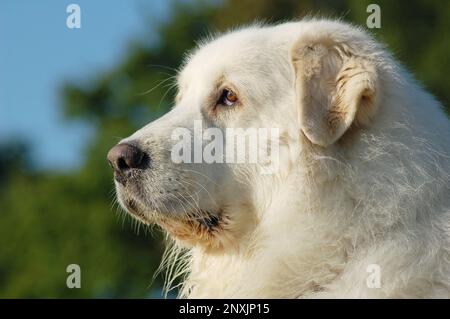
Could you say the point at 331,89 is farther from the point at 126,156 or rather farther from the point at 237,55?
the point at 126,156

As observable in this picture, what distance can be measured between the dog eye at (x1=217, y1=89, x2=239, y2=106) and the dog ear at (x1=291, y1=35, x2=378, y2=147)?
465 millimetres

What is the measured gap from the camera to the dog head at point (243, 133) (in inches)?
241

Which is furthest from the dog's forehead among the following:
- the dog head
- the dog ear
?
the dog ear

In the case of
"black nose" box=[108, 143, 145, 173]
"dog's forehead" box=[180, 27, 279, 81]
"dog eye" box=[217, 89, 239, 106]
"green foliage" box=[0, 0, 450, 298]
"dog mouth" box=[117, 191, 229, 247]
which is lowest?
"green foliage" box=[0, 0, 450, 298]

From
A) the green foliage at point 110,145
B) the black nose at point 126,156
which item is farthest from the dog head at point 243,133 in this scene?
the green foliage at point 110,145

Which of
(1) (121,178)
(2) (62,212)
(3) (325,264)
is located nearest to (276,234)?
(3) (325,264)

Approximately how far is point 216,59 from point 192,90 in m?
0.29

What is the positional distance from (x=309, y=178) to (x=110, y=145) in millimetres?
30290

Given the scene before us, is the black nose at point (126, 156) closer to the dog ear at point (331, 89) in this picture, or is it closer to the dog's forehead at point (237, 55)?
the dog's forehead at point (237, 55)

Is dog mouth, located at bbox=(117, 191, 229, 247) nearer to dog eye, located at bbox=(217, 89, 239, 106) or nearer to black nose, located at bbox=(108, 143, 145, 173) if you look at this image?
black nose, located at bbox=(108, 143, 145, 173)

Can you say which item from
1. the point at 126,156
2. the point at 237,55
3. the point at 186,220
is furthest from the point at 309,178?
the point at 126,156

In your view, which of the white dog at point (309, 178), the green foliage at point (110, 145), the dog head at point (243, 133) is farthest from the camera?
the green foliage at point (110, 145)

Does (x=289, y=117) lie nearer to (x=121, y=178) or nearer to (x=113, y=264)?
(x=121, y=178)

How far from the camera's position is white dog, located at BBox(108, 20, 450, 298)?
5.79 meters
